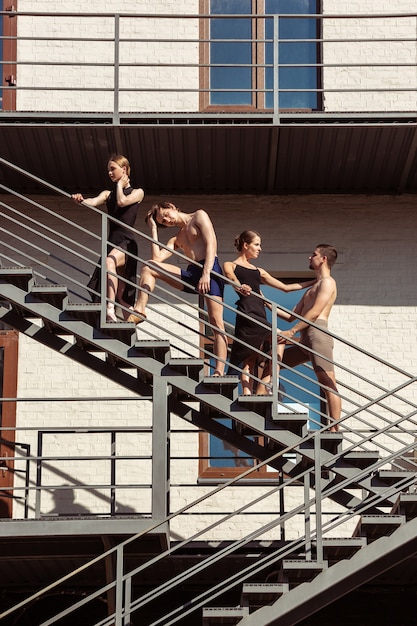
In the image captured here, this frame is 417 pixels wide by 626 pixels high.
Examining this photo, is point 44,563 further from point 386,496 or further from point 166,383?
point 386,496

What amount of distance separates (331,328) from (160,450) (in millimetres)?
4006

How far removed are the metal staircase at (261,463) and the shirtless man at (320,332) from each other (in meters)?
0.42

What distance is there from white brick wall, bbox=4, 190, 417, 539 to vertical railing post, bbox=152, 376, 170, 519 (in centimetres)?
215

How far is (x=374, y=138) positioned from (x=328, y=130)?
61cm

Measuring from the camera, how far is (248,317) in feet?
44.9

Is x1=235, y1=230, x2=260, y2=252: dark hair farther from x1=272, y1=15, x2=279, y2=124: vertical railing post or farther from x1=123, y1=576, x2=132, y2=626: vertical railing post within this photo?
x1=123, y1=576, x2=132, y2=626: vertical railing post

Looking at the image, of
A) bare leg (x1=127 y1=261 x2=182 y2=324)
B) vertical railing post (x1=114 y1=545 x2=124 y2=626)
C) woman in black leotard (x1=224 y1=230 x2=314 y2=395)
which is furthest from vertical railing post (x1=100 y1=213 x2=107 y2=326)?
vertical railing post (x1=114 y1=545 x2=124 y2=626)

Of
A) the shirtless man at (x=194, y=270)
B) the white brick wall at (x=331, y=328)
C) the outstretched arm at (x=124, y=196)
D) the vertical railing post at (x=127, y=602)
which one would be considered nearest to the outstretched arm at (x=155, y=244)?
the shirtless man at (x=194, y=270)

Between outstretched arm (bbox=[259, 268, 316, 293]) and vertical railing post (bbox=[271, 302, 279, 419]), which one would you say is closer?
vertical railing post (bbox=[271, 302, 279, 419])

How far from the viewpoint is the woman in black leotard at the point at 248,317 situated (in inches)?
560

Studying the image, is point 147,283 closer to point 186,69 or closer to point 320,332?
point 320,332

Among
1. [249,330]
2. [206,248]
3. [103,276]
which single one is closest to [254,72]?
[206,248]

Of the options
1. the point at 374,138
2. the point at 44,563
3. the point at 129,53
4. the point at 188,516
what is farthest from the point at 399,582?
the point at 129,53

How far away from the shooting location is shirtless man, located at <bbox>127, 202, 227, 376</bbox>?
46.0 ft
